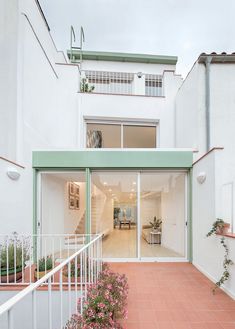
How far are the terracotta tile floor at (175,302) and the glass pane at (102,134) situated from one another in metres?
4.42

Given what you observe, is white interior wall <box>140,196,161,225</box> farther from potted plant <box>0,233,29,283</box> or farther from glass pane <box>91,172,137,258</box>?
potted plant <box>0,233,29,283</box>

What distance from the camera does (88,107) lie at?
7.85 m

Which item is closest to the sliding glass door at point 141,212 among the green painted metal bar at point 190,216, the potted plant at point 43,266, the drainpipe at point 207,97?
the green painted metal bar at point 190,216

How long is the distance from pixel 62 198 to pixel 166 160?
349 centimetres

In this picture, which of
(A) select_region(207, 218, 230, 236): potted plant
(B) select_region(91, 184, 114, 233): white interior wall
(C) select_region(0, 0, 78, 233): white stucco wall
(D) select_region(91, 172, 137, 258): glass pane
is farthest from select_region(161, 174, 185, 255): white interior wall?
(C) select_region(0, 0, 78, 233): white stucco wall

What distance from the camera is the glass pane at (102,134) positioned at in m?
7.92

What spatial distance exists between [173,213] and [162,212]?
33 cm

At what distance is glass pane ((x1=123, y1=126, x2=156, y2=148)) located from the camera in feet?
25.7

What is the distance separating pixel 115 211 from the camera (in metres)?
6.36

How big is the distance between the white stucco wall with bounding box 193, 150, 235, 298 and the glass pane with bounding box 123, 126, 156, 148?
2635mm

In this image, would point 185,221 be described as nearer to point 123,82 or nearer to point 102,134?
point 102,134

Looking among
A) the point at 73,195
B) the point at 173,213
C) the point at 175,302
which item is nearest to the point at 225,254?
the point at 175,302

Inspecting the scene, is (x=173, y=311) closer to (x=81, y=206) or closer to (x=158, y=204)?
(x=158, y=204)

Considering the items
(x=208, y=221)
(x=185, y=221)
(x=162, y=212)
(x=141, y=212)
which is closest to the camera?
(x=208, y=221)
